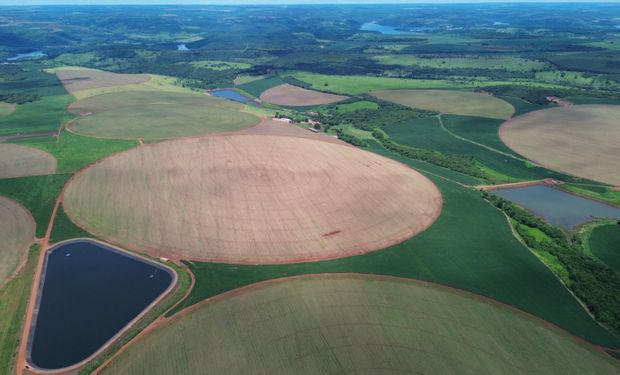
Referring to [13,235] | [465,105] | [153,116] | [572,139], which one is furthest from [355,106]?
[13,235]

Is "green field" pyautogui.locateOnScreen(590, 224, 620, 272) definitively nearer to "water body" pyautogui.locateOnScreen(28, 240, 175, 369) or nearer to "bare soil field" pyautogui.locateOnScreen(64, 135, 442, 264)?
"bare soil field" pyautogui.locateOnScreen(64, 135, 442, 264)

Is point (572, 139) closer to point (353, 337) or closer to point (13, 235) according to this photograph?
point (353, 337)

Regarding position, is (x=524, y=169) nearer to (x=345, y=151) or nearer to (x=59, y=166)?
(x=345, y=151)

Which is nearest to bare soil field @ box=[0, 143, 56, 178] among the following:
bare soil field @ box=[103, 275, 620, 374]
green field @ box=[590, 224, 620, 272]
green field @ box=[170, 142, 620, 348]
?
green field @ box=[170, 142, 620, 348]

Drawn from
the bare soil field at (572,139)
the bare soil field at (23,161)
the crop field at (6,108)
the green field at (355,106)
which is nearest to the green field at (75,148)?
the bare soil field at (23,161)

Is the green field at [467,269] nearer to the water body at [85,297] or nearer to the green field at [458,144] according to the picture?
the water body at [85,297]

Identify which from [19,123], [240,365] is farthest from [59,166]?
[240,365]
